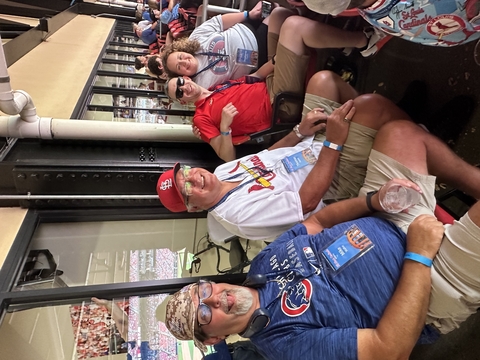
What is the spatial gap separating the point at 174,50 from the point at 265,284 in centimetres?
176

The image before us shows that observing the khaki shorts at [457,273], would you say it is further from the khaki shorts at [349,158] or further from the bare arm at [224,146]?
the bare arm at [224,146]

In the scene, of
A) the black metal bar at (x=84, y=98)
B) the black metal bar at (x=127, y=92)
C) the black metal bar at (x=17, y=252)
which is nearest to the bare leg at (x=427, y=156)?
the black metal bar at (x=17, y=252)

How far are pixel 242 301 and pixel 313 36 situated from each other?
52.9 inches

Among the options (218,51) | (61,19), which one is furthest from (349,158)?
(61,19)

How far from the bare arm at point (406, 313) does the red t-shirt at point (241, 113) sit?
3.92 ft

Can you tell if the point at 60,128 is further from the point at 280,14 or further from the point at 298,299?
the point at 298,299

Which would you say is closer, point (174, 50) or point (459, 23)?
point (459, 23)

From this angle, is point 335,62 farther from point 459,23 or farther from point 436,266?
point 436,266

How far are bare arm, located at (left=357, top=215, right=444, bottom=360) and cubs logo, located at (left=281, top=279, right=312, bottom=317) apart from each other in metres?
0.20

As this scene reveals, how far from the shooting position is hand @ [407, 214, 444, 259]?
1.15 meters

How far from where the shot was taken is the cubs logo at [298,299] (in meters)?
1.25

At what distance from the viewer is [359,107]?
1550 millimetres

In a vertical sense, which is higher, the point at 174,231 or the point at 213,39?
the point at 213,39

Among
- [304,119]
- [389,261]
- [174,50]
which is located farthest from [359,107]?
[174,50]
